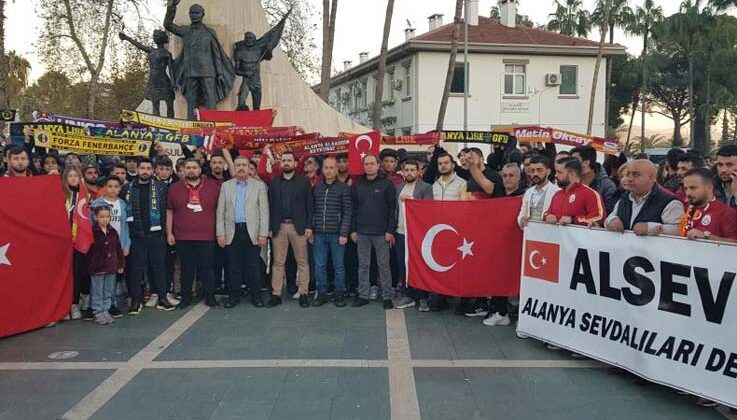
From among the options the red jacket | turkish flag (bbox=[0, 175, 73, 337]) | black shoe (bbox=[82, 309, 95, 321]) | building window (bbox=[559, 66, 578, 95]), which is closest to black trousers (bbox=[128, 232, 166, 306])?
black shoe (bbox=[82, 309, 95, 321])

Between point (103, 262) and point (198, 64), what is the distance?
771 centimetres

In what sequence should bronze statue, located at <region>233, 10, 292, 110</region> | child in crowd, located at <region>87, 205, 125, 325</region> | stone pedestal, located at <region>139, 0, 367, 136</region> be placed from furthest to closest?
stone pedestal, located at <region>139, 0, 367, 136</region> < bronze statue, located at <region>233, 10, 292, 110</region> < child in crowd, located at <region>87, 205, 125, 325</region>

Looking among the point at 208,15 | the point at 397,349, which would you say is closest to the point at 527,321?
the point at 397,349

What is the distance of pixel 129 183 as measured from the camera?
7.39 meters

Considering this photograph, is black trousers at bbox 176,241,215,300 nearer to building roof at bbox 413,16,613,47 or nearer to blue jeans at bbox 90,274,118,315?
blue jeans at bbox 90,274,118,315

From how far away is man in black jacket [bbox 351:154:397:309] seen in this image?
23.8 feet

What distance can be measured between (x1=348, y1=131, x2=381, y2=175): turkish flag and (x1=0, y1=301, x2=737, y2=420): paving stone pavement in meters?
1.93

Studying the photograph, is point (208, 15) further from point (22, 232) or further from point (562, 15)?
point (562, 15)

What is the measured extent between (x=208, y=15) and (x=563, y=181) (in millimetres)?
11222

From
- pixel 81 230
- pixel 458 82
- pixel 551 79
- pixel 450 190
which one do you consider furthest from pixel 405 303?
pixel 551 79

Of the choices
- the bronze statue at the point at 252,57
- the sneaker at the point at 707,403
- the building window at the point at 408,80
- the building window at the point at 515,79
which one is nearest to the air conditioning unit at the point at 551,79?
the building window at the point at 515,79

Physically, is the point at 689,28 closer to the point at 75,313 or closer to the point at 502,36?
the point at 502,36

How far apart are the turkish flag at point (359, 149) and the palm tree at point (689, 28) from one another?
146 ft

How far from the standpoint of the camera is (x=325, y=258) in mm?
7547
